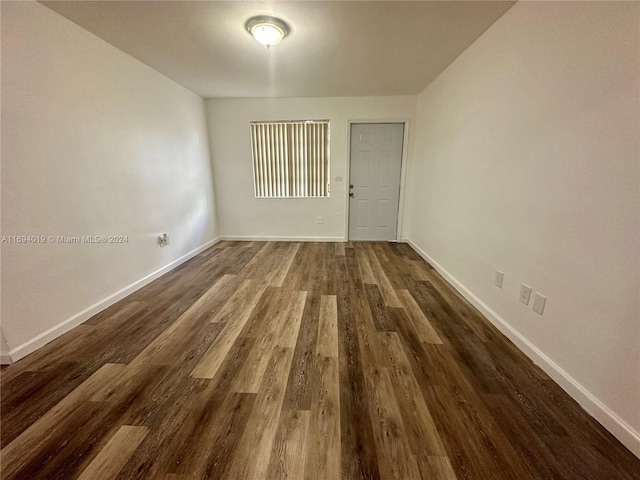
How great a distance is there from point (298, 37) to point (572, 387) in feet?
10.8

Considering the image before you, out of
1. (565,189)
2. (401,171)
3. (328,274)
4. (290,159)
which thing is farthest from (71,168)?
(401,171)

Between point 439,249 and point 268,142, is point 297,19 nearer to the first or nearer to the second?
point 268,142

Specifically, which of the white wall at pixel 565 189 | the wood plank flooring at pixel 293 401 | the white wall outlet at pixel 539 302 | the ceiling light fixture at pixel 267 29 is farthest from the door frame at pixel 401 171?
the white wall outlet at pixel 539 302

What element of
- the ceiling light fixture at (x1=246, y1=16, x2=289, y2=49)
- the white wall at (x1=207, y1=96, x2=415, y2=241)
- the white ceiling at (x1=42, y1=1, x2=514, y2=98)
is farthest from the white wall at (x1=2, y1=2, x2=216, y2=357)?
the ceiling light fixture at (x1=246, y1=16, x2=289, y2=49)

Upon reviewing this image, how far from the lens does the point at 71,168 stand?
206cm

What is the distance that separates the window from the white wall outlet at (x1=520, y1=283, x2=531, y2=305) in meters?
3.29

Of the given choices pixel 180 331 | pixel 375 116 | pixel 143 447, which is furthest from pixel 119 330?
pixel 375 116

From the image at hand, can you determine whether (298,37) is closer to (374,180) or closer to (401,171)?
(374,180)

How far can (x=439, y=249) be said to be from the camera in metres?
3.31

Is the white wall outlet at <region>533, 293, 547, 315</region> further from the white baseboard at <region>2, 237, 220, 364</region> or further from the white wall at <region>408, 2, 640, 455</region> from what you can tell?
the white baseboard at <region>2, 237, 220, 364</region>

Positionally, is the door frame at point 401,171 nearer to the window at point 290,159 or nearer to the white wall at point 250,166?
the white wall at point 250,166

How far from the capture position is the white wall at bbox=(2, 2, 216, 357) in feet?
5.58

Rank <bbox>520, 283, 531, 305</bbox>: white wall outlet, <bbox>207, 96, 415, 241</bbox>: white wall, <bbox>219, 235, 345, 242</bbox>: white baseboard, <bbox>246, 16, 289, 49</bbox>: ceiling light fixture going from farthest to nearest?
<bbox>219, 235, 345, 242</bbox>: white baseboard
<bbox>207, 96, 415, 241</bbox>: white wall
<bbox>246, 16, 289, 49</bbox>: ceiling light fixture
<bbox>520, 283, 531, 305</bbox>: white wall outlet

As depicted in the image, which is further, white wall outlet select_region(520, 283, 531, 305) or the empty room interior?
white wall outlet select_region(520, 283, 531, 305)
